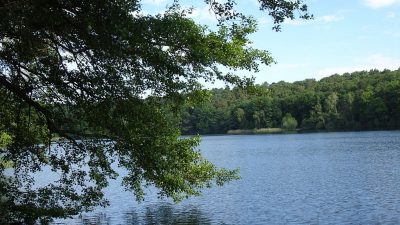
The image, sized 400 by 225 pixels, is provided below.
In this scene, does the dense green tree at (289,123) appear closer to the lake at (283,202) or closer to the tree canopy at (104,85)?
the lake at (283,202)

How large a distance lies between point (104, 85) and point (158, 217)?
15.1 m

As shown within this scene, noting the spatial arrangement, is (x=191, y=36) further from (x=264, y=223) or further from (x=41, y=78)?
(x=264, y=223)

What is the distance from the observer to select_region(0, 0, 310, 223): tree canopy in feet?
30.2

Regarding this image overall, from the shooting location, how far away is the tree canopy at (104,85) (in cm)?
922

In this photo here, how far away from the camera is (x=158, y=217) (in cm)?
2486

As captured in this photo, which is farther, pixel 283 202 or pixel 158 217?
pixel 283 202

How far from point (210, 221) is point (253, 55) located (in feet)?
40.6

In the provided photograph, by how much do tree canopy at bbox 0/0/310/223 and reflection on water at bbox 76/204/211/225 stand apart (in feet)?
23.6

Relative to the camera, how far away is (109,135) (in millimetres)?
13297

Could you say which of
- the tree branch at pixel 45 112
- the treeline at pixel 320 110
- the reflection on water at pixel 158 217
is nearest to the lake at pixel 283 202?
the reflection on water at pixel 158 217

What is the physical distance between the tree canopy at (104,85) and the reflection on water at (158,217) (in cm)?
720

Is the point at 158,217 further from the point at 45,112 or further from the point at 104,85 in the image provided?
the point at 104,85

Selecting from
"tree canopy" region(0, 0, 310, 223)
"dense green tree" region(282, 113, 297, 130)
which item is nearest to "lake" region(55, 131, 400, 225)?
"tree canopy" region(0, 0, 310, 223)

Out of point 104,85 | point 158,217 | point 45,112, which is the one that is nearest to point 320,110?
point 158,217
